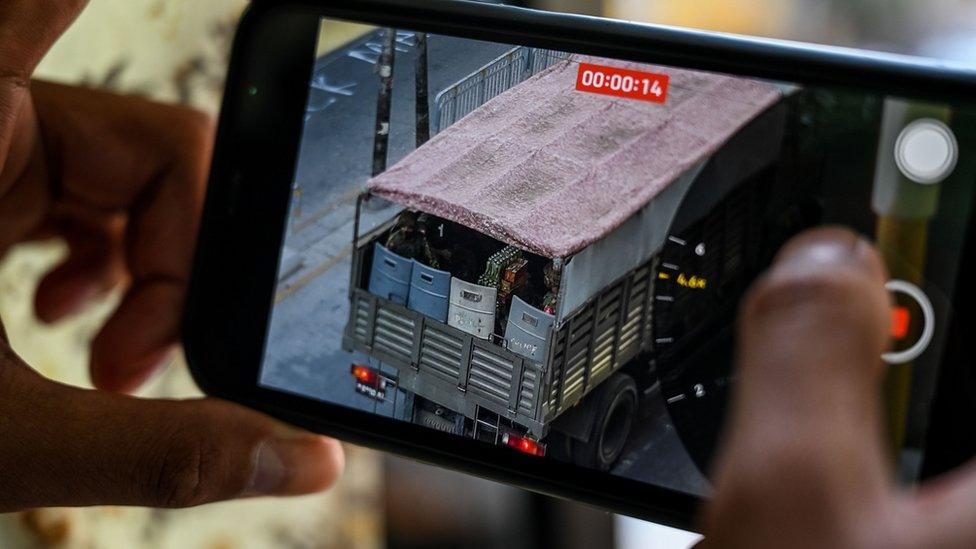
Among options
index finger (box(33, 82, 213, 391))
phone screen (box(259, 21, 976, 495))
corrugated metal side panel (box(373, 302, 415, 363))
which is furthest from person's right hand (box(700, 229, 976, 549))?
index finger (box(33, 82, 213, 391))

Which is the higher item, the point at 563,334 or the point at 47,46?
the point at 47,46

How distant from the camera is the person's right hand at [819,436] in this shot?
0.89ft

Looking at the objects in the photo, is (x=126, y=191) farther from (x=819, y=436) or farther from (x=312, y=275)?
(x=819, y=436)

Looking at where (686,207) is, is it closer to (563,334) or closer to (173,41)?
(563,334)

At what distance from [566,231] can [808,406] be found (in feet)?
0.81

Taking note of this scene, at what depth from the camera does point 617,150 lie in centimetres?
53

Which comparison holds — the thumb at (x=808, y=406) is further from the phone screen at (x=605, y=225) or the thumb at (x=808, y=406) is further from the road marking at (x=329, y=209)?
the road marking at (x=329, y=209)

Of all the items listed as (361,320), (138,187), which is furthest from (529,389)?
(138,187)

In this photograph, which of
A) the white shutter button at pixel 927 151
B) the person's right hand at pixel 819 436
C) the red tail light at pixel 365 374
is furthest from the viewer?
the red tail light at pixel 365 374

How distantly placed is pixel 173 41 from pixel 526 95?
0.42 metres

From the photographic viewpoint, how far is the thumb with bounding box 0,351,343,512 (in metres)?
0.52

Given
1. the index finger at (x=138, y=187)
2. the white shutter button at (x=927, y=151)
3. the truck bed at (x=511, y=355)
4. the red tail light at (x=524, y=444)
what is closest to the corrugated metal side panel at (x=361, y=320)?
the truck bed at (x=511, y=355)

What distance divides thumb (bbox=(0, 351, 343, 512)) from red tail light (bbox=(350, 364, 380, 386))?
0.08 metres

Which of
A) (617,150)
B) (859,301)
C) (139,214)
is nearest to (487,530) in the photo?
(139,214)
